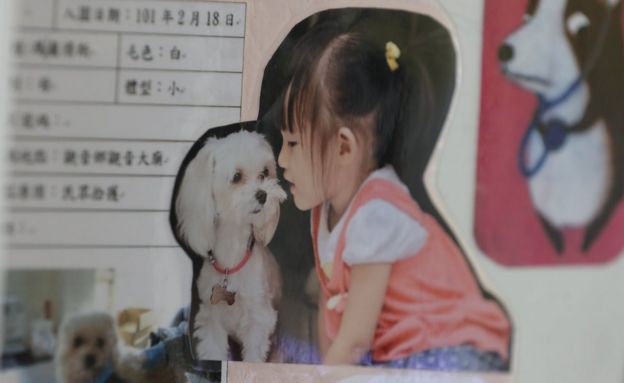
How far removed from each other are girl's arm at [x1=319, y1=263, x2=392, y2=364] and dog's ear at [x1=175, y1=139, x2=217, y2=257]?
0.35 feet

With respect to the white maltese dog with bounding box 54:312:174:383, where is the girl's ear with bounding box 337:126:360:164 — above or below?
above

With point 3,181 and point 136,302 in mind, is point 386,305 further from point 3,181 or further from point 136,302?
point 3,181

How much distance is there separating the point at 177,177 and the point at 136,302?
9 centimetres

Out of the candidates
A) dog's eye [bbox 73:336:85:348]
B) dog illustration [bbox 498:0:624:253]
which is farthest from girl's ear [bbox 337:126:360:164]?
dog's eye [bbox 73:336:85:348]

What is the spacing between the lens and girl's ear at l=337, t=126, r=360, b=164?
44cm

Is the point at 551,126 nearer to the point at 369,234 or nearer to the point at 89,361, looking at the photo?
the point at 369,234

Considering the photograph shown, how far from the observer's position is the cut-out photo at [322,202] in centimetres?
44

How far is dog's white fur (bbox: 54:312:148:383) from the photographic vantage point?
438 mm

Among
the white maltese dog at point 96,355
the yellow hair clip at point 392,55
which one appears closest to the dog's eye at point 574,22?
the yellow hair clip at point 392,55

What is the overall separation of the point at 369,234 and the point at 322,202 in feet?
0.13

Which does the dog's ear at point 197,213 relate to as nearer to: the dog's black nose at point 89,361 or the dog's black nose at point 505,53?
the dog's black nose at point 89,361

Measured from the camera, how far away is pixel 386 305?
0.44 meters

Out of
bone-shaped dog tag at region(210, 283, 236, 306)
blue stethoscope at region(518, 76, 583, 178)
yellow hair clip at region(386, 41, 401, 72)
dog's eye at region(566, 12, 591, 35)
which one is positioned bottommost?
bone-shaped dog tag at region(210, 283, 236, 306)

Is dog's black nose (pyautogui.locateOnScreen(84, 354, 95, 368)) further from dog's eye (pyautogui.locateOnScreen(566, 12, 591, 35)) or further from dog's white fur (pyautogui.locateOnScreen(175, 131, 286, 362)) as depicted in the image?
dog's eye (pyautogui.locateOnScreen(566, 12, 591, 35))
